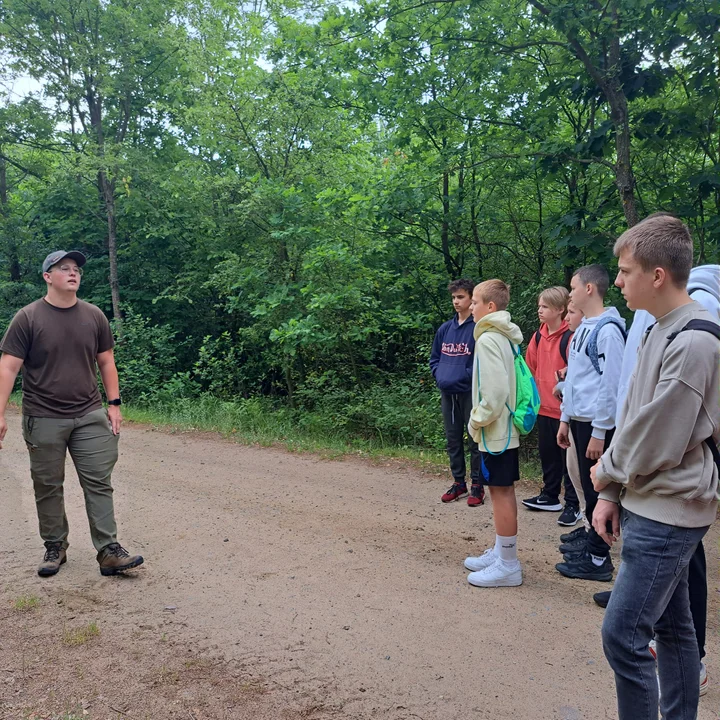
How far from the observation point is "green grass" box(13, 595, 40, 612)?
13.0ft

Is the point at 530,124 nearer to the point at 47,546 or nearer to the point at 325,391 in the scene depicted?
the point at 325,391

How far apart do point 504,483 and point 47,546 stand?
343cm

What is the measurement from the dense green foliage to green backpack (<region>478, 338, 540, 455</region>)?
3.26 metres

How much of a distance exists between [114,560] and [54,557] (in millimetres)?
540

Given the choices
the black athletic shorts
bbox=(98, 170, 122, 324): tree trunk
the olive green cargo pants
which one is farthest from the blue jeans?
bbox=(98, 170, 122, 324): tree trunk

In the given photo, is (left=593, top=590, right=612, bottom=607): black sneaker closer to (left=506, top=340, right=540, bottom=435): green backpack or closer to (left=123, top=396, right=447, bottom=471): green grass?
(left=506, top=340, right=540, bottom=435): green backpack

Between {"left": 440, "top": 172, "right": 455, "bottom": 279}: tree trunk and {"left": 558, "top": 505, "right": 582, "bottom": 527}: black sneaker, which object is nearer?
{"left": 558, "top": 505, "right": 582, "bottom": 527}: black sneaker

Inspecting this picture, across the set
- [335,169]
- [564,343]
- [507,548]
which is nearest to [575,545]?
[507,548]

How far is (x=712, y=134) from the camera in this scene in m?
6.89

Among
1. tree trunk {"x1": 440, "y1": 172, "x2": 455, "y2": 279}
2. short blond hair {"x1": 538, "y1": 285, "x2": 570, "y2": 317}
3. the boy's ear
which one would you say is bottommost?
short blond hair {"x1": 538, "y1": 285, "x2": 570, "y2": 317}

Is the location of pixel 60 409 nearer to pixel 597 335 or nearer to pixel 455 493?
pixel 455 493

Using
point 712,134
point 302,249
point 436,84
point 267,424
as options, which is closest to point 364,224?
point 302,249

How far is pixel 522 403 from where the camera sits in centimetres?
429

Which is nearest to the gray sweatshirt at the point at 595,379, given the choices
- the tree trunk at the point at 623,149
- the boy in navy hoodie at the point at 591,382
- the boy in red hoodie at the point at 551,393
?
the boy in navy hoodie at the point at 591,382
